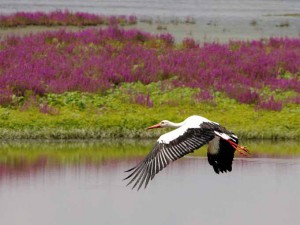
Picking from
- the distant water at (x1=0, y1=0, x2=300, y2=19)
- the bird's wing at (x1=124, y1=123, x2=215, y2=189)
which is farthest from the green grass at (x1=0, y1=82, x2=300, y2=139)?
the distant water at (x1=0, y1=0, x2=300, y2=19)

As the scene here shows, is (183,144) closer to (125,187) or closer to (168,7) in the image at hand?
(125,187)

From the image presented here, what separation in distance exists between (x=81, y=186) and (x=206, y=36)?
22026 millimetres

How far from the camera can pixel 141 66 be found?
27797mm

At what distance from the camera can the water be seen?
42250 mm

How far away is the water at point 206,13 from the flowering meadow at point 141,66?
24.5ft

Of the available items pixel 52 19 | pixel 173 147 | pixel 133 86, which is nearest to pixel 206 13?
pixel 52 19

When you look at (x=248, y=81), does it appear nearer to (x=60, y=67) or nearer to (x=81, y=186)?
(x=60, y=67)

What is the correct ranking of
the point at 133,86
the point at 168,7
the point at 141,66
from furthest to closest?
the point at 168,7
the point at 141,66
the point at 133,86

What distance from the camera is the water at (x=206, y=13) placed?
42.2 m

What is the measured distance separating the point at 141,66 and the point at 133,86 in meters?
1.59

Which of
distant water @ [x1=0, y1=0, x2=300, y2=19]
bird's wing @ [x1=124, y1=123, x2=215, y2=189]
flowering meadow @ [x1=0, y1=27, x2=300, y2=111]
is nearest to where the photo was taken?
bird's wing @ [x1=124, y1=123, x2=215, y2=189]

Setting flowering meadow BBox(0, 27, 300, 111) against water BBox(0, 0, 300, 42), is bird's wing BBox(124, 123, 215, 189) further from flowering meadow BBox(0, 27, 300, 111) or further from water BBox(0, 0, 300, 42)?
water BBox(0, 0, 300, 42)

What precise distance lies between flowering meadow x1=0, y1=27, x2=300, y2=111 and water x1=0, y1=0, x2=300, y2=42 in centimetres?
746

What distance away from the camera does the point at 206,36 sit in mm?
40219
